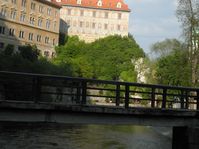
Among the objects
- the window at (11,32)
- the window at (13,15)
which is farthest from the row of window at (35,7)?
the window at (11,32)

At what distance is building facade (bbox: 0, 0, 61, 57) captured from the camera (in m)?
99.9

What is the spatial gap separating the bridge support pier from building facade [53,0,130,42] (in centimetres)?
12401

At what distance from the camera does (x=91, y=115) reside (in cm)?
1703

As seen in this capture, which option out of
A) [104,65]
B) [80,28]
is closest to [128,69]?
[104,65]

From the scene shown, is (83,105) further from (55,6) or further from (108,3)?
(108,3)

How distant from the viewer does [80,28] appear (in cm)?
14338

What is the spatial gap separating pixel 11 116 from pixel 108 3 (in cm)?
13530

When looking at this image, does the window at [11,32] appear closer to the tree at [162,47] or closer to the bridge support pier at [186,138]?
the tree at [162,47]

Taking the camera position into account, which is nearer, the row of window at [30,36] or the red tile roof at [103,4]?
the row of window at [30,36]

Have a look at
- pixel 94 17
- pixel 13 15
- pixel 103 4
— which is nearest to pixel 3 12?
pixel 13 15

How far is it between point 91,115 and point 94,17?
131m

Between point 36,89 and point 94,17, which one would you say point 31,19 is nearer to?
point 94,17

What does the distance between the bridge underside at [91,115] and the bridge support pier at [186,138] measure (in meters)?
0.32

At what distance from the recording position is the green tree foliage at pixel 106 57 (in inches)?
4097
